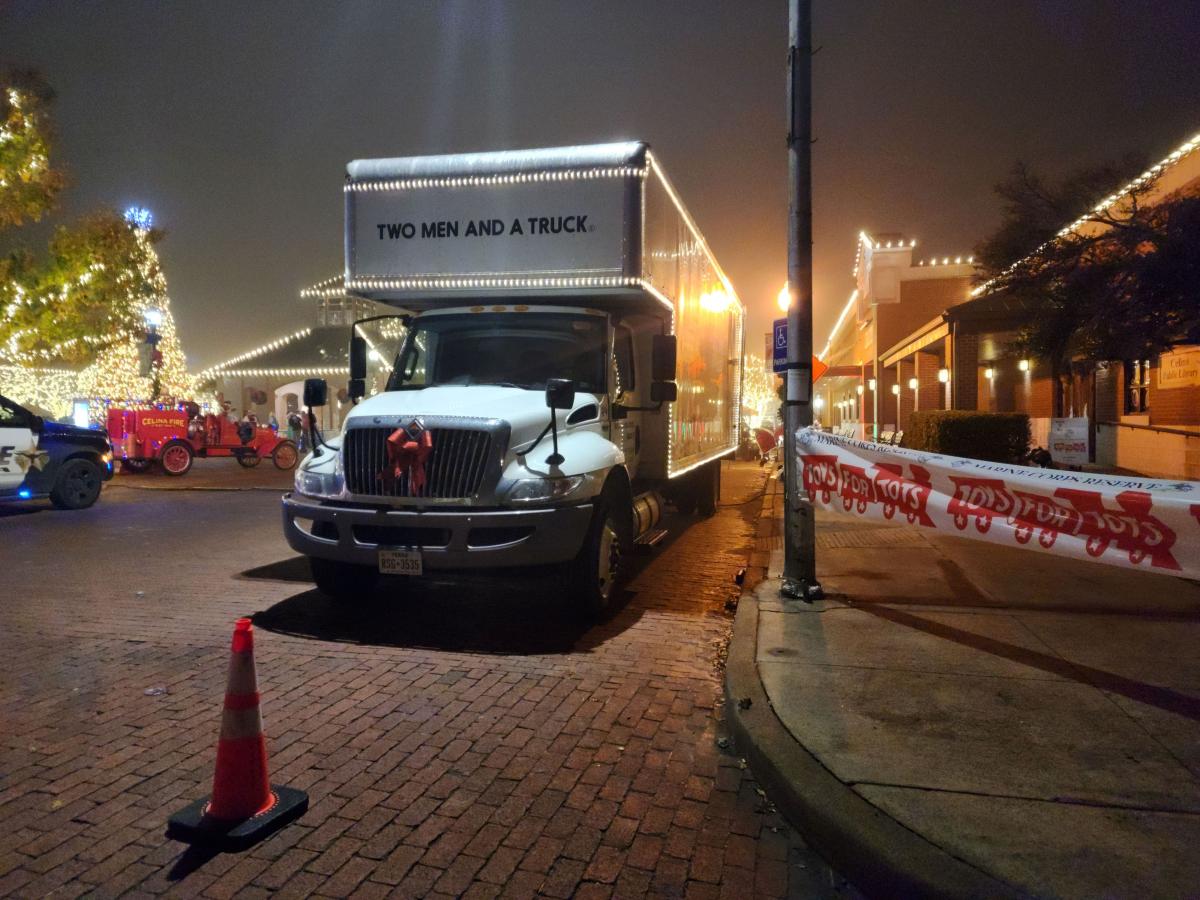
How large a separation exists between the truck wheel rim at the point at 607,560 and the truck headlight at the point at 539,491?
0.66m

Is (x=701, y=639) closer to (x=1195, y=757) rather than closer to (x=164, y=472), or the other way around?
(x=1195, y=757)

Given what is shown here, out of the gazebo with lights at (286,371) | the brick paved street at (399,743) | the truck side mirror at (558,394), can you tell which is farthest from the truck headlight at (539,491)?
the gazebo with lights at (286,371)

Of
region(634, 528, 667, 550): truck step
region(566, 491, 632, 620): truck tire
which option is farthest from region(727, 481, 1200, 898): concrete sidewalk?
region(634, 528, 667, 550): truck step

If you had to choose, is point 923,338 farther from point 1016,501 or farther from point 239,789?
point 239,789

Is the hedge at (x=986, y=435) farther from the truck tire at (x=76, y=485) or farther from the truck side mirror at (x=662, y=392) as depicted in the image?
the truck tire at (x=76, y=485)

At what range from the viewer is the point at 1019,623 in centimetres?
579

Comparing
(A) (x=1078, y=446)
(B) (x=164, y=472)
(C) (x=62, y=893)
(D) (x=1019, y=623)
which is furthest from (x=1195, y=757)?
(B) (x=164, y=472)

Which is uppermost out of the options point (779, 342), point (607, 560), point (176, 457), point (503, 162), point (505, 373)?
point (503, 162)

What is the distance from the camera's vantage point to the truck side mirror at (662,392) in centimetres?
751

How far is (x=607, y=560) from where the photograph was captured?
21.2 ft

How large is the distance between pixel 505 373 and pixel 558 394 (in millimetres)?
1261

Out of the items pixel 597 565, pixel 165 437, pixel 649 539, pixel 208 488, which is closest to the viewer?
pixel 597 565

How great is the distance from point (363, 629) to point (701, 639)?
8.03 ft

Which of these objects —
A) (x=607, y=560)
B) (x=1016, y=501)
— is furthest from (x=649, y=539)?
(x=1016, y=501)
